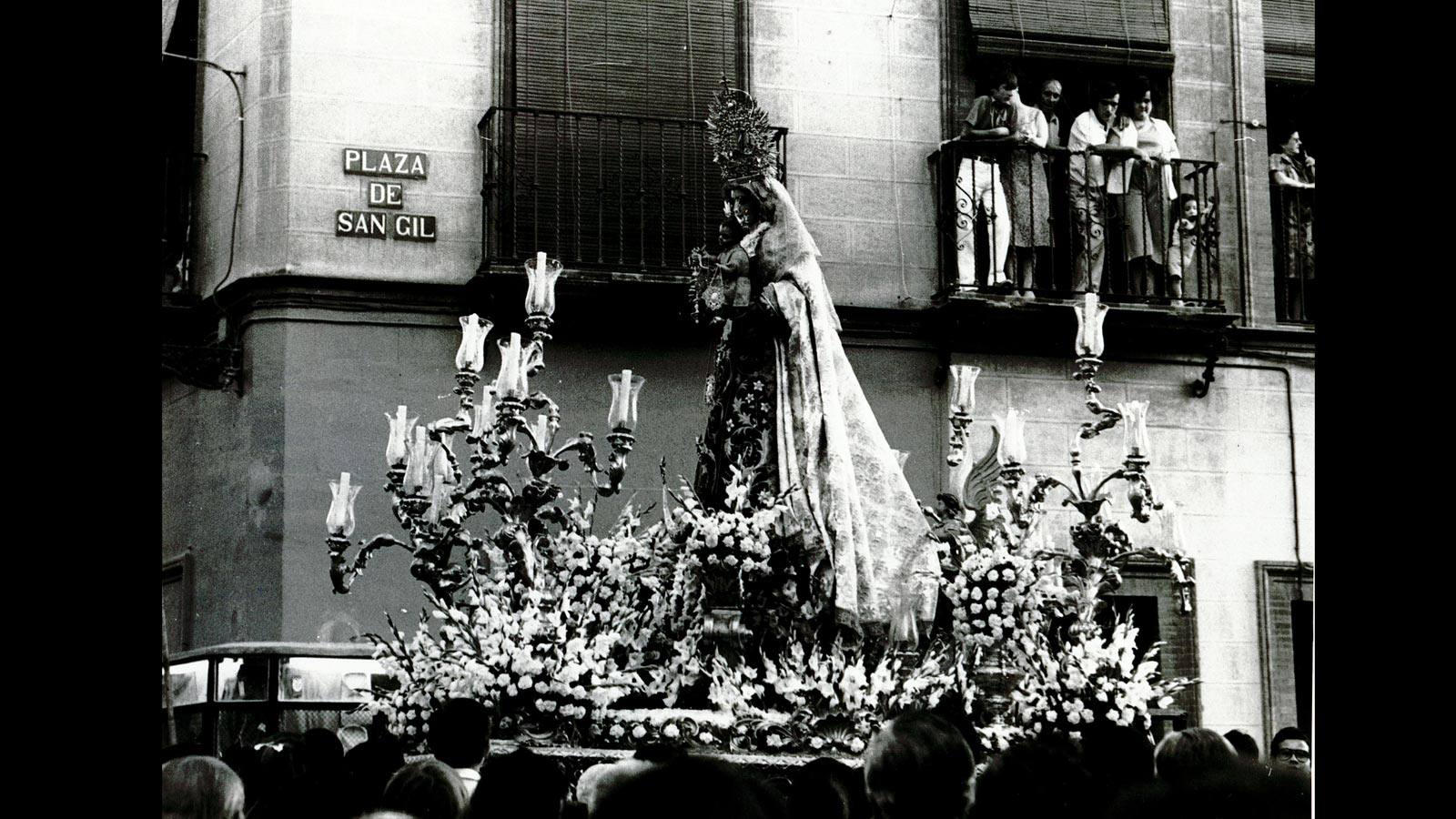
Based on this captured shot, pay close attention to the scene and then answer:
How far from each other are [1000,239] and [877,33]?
1801mm

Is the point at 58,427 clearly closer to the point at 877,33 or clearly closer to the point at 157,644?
the point at 157,644

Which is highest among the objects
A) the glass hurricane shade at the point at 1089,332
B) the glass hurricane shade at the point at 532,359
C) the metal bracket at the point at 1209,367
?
the metal bracket at the point at 1209,367

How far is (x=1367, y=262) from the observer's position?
1781 millimetres

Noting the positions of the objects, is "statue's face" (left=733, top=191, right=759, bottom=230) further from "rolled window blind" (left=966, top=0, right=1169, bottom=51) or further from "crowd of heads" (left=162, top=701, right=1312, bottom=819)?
"rolled window blind" (left=966, top=0, right=1169, bottom=51)

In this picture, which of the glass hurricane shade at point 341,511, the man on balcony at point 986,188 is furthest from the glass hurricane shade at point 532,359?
the man on balcony at point 986,188

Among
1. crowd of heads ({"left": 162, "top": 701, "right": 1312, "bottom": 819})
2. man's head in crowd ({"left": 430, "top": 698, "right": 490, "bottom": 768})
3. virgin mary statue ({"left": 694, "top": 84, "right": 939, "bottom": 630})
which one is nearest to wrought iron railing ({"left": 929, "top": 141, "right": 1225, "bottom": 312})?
virgin mary statue ({"left": 694, "top": 84, "right": 939, "bottom": 630})

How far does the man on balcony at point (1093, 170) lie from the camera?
14.6 meters

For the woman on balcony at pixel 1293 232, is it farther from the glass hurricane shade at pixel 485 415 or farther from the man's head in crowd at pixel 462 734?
the man's head in crowd at pixel 462 734

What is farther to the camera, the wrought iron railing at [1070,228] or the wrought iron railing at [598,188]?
the wrought iron railing at [1070,228]

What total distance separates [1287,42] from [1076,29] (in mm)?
1890

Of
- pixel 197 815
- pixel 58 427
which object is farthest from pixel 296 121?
pixel 58 427

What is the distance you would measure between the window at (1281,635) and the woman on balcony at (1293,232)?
77.0 inches

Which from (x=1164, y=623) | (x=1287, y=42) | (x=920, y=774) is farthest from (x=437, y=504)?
(x=1287, y=42)

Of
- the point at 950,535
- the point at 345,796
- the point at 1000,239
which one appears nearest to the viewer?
the point at 345,796
